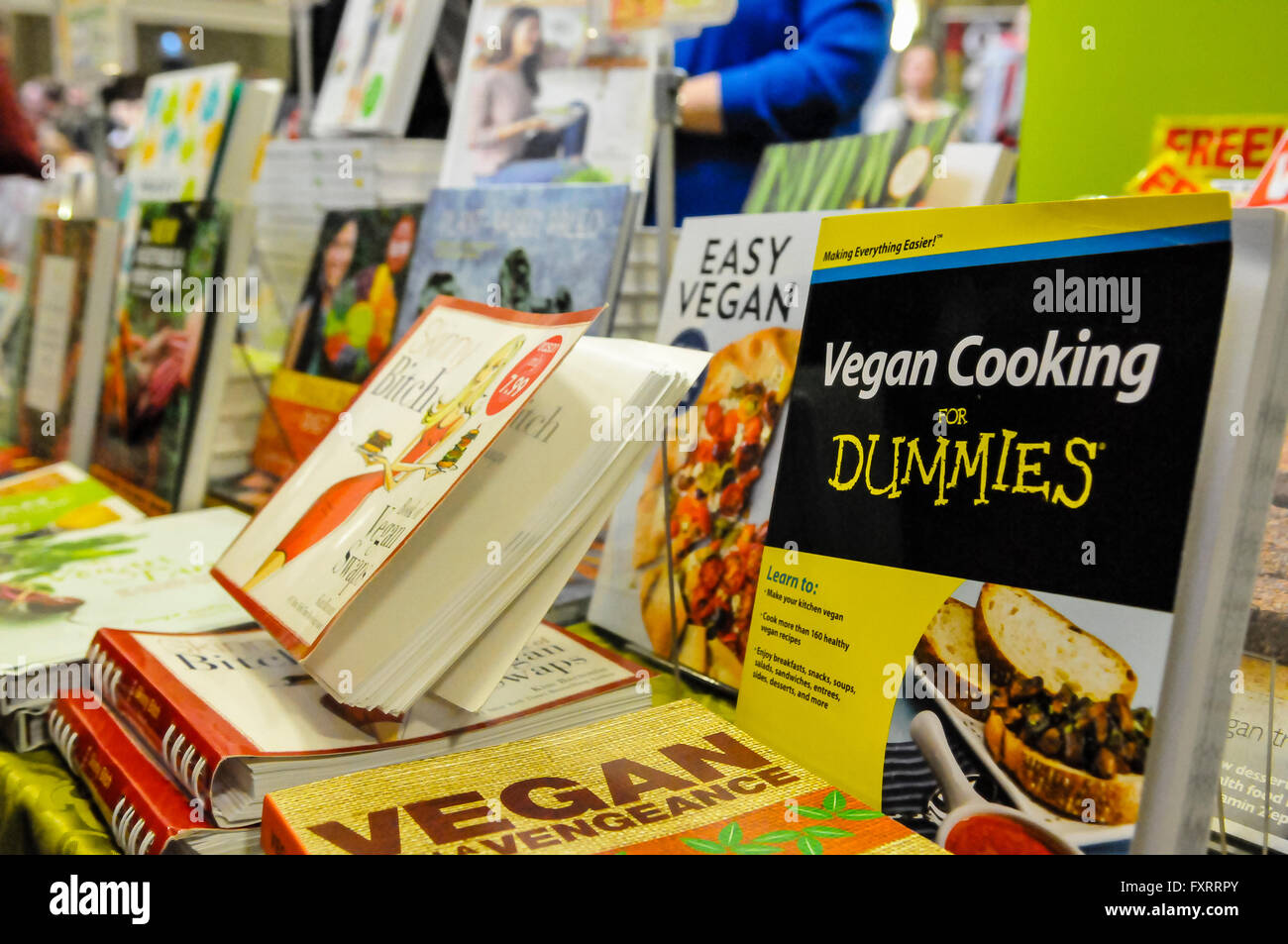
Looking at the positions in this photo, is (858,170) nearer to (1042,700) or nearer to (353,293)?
(353,293)

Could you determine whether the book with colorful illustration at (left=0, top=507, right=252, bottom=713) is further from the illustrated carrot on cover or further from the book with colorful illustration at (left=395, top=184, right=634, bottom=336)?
the book with colorful illustration at (left=395, top=184, right=634, bottom=336)

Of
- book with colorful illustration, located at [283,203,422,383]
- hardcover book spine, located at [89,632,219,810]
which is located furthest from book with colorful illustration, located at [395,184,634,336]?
hardcover book spine, located at [89,632,219,810]

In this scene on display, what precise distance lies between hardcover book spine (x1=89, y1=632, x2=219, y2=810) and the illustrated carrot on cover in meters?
0.13

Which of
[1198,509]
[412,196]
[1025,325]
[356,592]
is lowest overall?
[356,592]

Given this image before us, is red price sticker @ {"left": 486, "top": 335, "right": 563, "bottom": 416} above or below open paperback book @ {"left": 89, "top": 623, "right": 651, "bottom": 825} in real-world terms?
above

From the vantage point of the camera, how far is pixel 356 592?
86 cm

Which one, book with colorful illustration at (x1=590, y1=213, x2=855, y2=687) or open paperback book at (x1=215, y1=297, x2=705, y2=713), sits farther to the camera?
book with colorful illustration at (x1=590, y1=213, x2=855, y2=687)

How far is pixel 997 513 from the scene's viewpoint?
0.72 meters

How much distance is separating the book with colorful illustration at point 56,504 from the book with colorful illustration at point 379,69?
0.86m

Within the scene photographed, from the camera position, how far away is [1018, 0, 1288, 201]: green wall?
109cm

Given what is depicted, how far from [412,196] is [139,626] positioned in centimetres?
118

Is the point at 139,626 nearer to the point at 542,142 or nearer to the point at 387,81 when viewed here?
the point at 542,142

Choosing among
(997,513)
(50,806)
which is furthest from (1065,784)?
(50,806)
